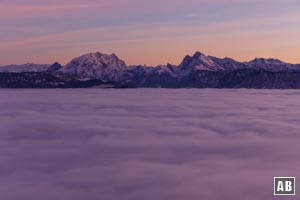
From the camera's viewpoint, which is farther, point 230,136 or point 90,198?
point 230,136

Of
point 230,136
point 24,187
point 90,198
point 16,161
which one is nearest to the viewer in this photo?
point 90,198

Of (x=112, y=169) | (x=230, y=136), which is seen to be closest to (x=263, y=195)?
(x=112, y=169)

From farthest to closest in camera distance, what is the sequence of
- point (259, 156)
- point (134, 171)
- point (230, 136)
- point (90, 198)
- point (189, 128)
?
point (189, 128), point (230, 136), point (259, 156), point (134, 171), point (90, 198)

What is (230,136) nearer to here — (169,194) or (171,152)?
(171,152)

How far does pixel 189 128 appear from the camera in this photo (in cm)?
4512

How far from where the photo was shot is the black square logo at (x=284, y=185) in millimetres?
18958

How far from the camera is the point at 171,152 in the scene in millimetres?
29469

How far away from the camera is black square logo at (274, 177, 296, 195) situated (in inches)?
746

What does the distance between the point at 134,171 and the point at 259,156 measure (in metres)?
9.19

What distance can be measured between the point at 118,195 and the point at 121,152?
10.6m

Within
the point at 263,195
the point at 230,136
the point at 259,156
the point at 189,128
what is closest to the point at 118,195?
the point at 263,195

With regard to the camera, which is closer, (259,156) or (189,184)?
(189,184)

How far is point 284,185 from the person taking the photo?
20.2 metres

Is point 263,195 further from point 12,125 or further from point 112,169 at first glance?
point 12,125
